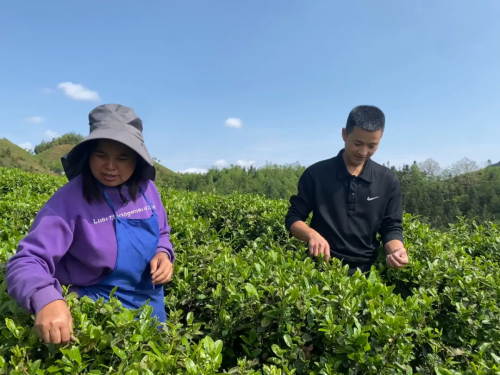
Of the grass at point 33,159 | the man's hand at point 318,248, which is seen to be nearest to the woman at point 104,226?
the man's hand at point 318,248

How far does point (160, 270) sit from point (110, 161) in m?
0.62

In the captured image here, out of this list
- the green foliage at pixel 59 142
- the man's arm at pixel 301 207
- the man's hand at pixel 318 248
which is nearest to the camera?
the man's hand at pixel 318 248

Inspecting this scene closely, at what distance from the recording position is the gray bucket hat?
A: 166 centimetres

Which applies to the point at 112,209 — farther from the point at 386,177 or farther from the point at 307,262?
the point at 386,177

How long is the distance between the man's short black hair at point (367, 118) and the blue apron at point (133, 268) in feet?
5.01

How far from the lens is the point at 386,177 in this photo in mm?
2746

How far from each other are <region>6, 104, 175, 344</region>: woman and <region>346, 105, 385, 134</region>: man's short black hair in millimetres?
1467

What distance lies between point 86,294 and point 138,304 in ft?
0.87

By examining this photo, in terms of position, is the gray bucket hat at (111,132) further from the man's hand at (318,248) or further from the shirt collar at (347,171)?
the shirt collar at (347,171)

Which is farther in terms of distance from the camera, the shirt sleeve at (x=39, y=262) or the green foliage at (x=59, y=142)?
the green foliage at (x=59, y=142)

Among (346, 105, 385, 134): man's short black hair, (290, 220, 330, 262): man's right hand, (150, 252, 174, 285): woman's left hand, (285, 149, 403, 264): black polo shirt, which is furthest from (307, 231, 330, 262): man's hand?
(150, 252, 174, 285): woman's left hand

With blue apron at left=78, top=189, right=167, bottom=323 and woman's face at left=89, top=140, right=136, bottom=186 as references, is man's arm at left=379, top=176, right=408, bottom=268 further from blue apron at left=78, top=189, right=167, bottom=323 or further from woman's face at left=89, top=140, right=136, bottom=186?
woman's face at left=89, top=140, right=136, bottom=186

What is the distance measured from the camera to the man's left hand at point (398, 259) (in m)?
2.36

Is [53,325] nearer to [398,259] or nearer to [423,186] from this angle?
[398,259]
